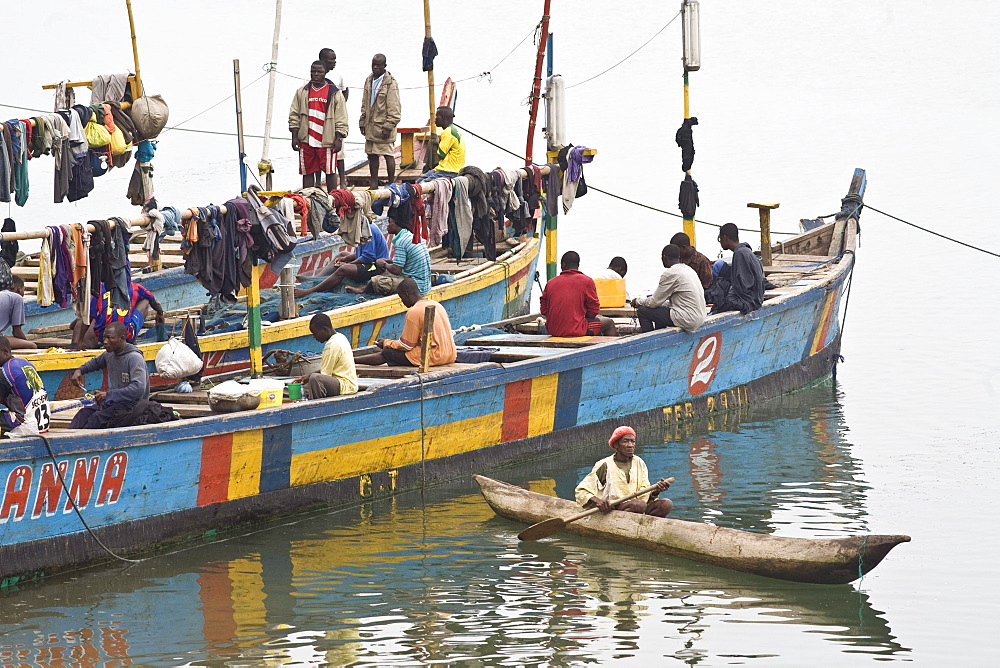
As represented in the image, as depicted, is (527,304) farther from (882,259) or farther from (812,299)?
(882,259)

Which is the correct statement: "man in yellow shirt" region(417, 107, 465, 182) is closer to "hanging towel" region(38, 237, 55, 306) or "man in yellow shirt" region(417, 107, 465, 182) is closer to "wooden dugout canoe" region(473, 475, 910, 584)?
"hanging towel" region(38, 237, 55, 306)

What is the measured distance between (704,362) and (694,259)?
1058mm

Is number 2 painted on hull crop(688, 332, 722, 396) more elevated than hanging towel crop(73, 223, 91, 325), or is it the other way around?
hanging towel crop(73, 223, 91, 325)

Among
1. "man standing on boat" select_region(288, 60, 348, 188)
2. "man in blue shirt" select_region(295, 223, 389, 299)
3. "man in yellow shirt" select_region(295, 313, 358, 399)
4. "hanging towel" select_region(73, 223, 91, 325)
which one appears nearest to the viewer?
"hanging towel" select_region(73, 223, 91, 325)

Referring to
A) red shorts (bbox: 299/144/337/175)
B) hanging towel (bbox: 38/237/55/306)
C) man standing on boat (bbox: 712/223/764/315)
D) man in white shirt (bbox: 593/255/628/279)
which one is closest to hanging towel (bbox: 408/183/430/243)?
man in white shirt (bbox: 593/255/628/279)

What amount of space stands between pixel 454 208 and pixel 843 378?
20.0ft

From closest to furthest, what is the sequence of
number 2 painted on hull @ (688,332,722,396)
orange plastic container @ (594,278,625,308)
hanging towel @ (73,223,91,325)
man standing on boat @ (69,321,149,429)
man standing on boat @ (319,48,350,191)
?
man standing on boat @ (69,321,149,429)
hanging towel @ (73,223,91,325)
number 2 painted on hull @ (688,332,722,396)
orange plastic container @ (594,278,625,308)
man standing on boat @ (319,48,350,191)

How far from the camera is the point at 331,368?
11773 mm

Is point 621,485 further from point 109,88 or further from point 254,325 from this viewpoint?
point 109,88

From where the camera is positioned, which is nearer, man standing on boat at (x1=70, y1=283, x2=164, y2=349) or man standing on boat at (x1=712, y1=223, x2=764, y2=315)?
man standing on boat at (x1=70, y1=283, x2=164, y2=349)

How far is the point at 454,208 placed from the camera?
15273 millimetres

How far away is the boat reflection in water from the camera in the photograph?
9008mm

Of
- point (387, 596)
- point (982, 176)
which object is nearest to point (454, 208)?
point (387, 596)

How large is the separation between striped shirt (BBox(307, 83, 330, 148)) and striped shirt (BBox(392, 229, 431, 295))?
227cm
